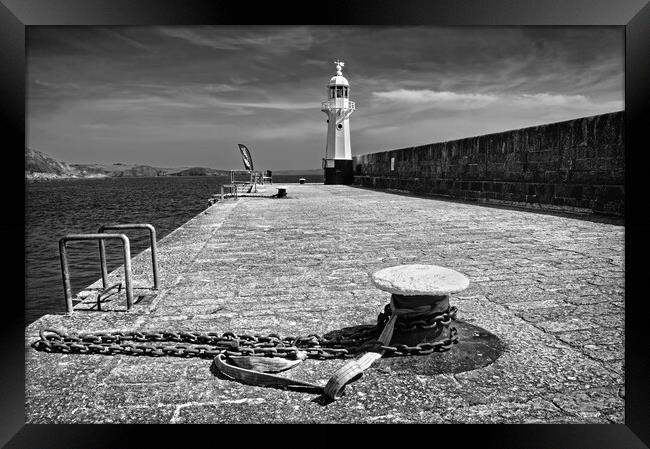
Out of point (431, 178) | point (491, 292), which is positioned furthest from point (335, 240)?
point (431, 178)

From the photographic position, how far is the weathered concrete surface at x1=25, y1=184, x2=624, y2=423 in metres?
2.30

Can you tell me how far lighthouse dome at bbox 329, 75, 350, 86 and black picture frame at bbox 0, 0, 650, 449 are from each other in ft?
122

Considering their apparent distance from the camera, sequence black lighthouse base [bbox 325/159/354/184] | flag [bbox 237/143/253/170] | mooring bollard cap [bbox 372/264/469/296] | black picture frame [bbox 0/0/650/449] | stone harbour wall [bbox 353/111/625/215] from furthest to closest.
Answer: black lighthouse base [bbox 325/159/354/184]
flag [bbox 237/143/253/170]
stone harbour wall [bbox 353/111/625/215]
mooring bollard cap [bbox 372/264/469/296]
black picture frame [bbox 0/0/650/449]

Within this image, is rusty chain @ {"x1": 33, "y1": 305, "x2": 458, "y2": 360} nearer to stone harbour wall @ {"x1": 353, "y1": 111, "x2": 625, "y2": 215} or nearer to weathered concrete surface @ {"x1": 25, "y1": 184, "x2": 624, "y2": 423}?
weathered concrete surface @ {"x1": 25, "y1": 184, "x2": 624, "y2": 423}

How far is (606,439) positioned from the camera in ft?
6.07

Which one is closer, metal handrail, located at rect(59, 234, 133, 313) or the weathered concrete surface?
the weathered concrete surface

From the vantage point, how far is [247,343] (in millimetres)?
3033

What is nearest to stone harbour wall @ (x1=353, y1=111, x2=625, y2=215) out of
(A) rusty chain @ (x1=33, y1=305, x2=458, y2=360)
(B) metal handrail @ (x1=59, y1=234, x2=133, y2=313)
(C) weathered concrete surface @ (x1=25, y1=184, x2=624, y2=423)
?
(C) weathered concrete surface @ (x1=25, y1=184, x2=624, y2=423)

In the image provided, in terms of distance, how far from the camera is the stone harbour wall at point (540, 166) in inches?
362

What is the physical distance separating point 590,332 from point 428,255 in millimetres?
2888

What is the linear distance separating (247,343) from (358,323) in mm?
861
